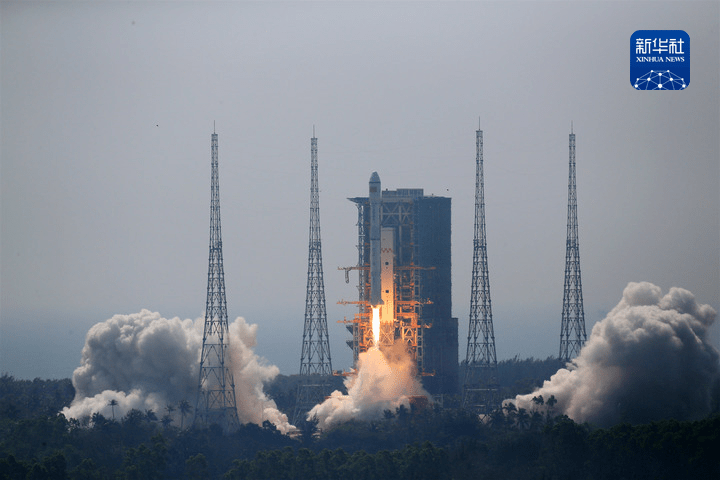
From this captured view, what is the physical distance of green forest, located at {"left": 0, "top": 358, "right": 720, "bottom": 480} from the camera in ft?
372

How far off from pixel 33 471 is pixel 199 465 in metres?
12.5

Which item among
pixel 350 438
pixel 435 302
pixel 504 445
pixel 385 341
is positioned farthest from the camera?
pixel 435 302

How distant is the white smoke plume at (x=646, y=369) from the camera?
5012 inches

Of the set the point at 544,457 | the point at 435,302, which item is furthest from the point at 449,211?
the point at 544,457

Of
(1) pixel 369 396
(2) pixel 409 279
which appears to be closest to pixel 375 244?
(2) pixel 409 279

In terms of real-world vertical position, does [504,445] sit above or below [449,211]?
below

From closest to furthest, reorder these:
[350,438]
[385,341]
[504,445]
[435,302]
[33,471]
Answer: [33,471] < [504,445] < [350,438] < [385,341] < [435,302]

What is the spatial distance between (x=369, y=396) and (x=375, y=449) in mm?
10327

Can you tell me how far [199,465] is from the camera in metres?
119

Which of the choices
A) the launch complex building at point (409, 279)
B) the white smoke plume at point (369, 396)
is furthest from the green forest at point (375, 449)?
the launch complex building at point (409, 279)

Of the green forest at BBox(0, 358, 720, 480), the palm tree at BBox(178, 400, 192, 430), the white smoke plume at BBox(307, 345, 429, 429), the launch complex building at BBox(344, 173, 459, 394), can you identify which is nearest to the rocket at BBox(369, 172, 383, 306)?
the launch complex building at BBox(344, 173, 459, 394)

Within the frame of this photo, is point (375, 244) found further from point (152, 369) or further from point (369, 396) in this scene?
point (152, 369)

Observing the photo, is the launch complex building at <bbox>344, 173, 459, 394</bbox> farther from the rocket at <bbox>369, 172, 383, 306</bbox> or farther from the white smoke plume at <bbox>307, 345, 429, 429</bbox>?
the white smoke plume at <bbox>307, 345, 429, 429</bbox>

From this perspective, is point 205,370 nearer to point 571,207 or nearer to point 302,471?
point 302,471
